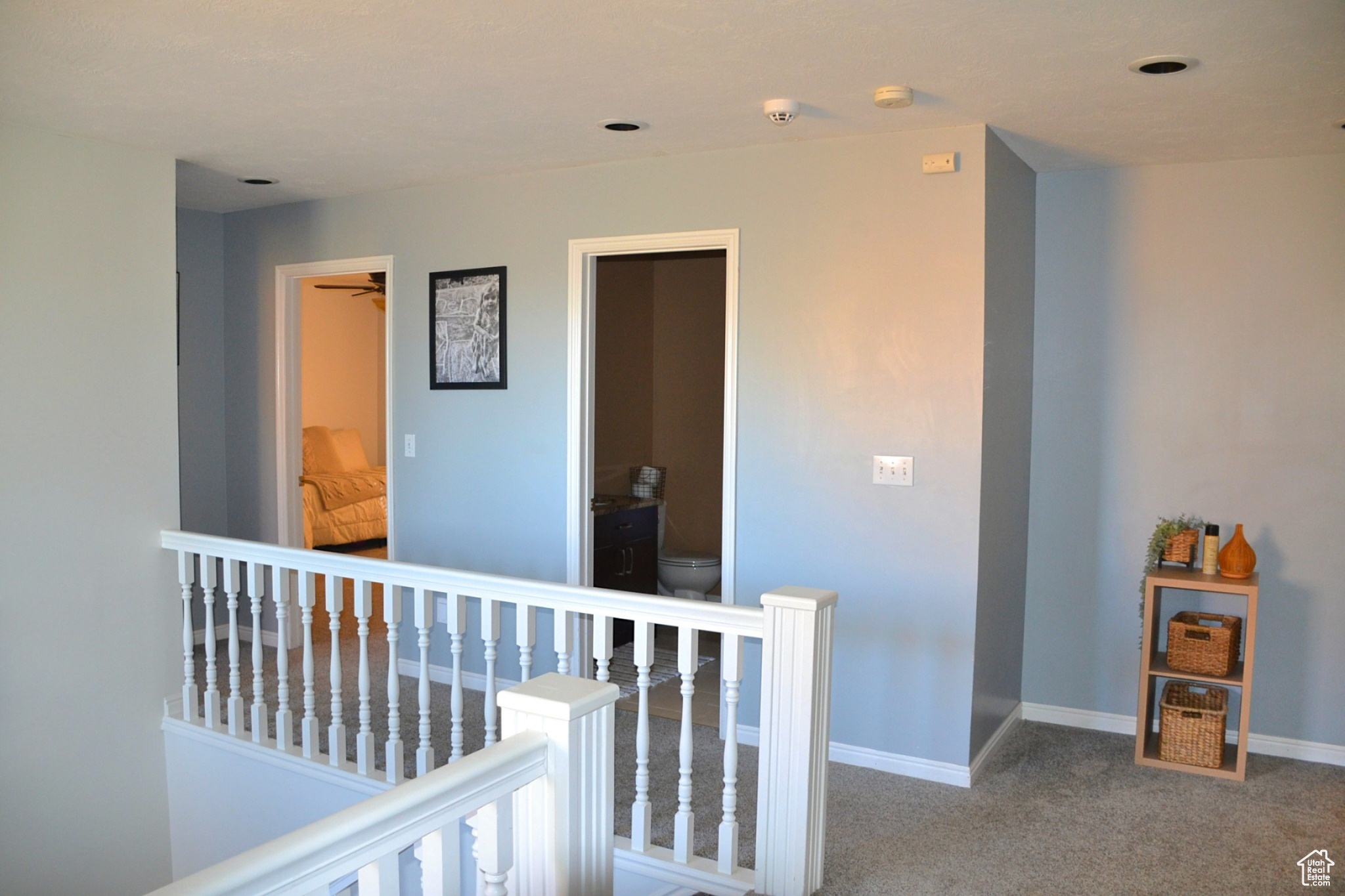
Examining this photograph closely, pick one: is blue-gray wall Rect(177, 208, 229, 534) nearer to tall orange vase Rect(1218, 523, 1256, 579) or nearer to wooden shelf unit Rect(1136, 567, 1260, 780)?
wooden shelf unit Rect(1136, 567, 1260, 780)

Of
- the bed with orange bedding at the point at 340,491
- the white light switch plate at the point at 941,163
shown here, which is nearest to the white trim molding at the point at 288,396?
the bed with orange bedding at the point at 340,491

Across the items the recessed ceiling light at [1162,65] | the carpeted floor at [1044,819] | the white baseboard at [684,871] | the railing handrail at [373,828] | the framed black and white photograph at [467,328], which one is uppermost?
the recessed ceiling light at [1162,65]

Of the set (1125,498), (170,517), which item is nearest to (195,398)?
(170,517)

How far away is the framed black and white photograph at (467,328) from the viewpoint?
4.18m

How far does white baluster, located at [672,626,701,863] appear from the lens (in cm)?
237

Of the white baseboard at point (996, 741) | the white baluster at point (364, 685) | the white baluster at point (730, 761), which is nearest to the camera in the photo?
the white baluster at point (730, 761)

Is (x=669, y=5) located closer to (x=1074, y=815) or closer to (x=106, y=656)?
(x=1074, y=815)

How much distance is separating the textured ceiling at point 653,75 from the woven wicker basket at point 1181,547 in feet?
4.50

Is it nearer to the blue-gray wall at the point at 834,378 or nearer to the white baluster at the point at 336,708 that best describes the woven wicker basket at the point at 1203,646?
the blue-gray wall at the point at 834,378

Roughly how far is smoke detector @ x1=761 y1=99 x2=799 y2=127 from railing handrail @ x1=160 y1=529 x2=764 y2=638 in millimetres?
1504

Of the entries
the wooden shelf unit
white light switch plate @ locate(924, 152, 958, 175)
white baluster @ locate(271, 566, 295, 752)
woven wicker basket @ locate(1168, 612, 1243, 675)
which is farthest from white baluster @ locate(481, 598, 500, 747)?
woven wicker basket @ locate(1168, 612, 1243, 675)

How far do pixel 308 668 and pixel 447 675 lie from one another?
1238 mm

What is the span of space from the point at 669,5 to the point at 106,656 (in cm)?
302

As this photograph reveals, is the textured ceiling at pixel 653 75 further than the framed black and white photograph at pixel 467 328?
No
